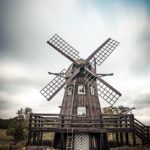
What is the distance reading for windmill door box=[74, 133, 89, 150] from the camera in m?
16.4

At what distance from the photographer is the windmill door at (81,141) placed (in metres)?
16.4

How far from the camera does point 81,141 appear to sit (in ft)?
54.2

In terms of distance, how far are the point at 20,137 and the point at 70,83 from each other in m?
12.2

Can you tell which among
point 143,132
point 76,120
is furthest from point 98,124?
point 143,132

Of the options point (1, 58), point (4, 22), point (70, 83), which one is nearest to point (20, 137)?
point (1, 58)

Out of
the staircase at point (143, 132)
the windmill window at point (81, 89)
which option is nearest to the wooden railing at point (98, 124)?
the staircase at point (143, 132)

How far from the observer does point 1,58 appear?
2539 cm

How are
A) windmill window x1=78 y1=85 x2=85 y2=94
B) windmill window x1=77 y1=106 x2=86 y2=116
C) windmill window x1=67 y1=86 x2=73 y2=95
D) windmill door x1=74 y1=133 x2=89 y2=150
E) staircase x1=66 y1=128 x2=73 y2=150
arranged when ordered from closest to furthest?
staircase x1=66 y1=128 x2=73 y2=150, windmill door x1=74 y1=133 x2=89 y2=150, windmill window x1=77 y1=106 x2=86 y2=116, windmill window x1=78 y1=85 x2=85 y2=94, windmill window x1=67 y1=86 x2=73 y2=95

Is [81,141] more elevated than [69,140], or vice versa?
[69,140]

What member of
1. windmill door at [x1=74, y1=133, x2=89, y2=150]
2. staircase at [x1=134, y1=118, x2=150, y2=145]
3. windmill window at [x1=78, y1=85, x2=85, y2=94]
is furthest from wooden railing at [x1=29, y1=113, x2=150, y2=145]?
windmill window at [x1=78, y1=85, x2=85, y2=94]

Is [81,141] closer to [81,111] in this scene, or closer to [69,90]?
[81,111]

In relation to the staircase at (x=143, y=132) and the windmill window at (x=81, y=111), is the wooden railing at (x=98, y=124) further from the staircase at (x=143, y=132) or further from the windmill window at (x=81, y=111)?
the windmill window at (x=81, y=111)

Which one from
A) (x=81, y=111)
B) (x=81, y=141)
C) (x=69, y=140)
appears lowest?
(x=81, y=141)

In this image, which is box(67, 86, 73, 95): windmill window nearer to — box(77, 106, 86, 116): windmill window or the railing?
box(77, 106, 86, 116): windmill window
